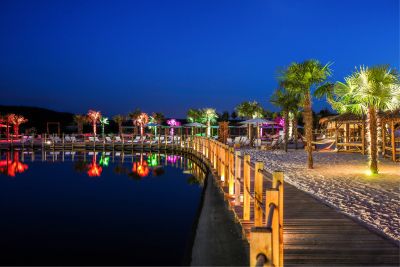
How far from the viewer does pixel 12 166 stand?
27125 mm

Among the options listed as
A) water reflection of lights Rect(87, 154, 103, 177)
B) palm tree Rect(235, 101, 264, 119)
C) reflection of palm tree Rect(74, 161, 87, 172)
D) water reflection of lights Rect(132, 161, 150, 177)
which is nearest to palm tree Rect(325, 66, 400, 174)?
water reflection of lights Rect(132, 161, 150, 177)

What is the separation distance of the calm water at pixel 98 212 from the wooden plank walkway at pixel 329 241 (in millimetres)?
2397

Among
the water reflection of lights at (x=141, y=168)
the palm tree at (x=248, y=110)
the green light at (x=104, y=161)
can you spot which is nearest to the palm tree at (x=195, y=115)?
the palm tree at (x=248, y=110)

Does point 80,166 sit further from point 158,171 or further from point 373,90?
point 373,90

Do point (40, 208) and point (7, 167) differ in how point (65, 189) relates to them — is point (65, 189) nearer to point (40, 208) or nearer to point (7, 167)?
point (40, 208)

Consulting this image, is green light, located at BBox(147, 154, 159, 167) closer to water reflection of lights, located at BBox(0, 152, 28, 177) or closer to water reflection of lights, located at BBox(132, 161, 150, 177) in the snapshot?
water reflection of lights, located at BBox(132, 161, 150, 177)

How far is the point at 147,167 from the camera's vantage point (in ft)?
88.0

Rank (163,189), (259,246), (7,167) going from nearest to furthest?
(259,246) → (163,189) → (7,167)

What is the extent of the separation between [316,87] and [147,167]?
45.6ft

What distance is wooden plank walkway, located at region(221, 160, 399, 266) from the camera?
15.3 feet

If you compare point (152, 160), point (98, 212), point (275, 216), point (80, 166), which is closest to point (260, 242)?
point (275, 216)

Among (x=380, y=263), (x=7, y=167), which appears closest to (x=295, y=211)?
(x=380, y=263)

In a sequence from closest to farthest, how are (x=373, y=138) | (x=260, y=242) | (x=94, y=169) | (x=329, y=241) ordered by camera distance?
(x=260, y=242)
(x=329, y=241)
(x=373, y=138)
(x=94, y=169)

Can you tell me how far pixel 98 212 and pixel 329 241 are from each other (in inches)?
401
